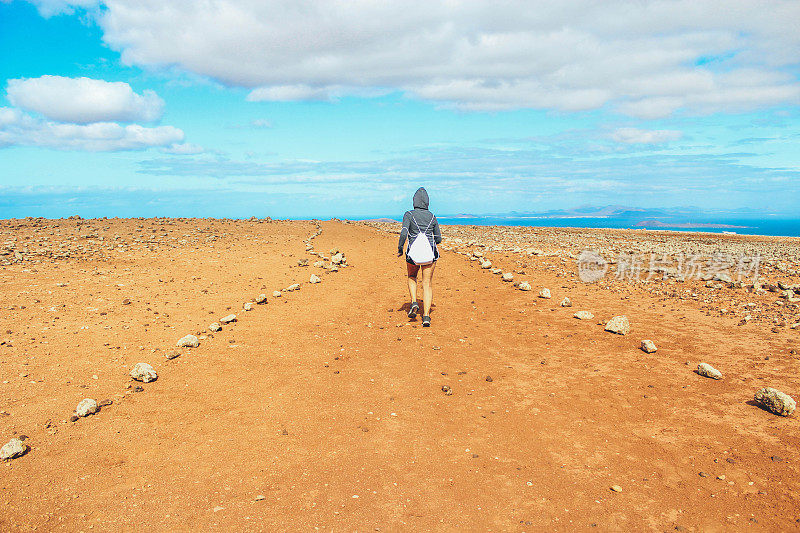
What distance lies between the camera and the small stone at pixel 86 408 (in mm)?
5877

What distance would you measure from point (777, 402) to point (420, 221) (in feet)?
23.0

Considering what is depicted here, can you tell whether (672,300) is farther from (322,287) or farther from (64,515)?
(64,515)

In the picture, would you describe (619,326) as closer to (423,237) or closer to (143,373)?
(423,237)

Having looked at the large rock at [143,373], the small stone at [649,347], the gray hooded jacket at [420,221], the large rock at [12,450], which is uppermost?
the gray hooded jacket at [420,221]

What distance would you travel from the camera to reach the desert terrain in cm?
442

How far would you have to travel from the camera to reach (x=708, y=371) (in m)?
7.10

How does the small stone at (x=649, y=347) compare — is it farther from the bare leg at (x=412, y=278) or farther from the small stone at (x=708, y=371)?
the bare leg at (x=412, y=278)

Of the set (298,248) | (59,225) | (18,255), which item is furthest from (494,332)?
(59,225)

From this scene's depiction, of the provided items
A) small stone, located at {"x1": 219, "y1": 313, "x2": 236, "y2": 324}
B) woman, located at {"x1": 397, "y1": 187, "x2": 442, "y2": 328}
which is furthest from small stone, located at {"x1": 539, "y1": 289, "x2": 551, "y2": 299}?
small stone, located at {"x1": 219, "y1": 313, "x2": 236, "y2": 324}

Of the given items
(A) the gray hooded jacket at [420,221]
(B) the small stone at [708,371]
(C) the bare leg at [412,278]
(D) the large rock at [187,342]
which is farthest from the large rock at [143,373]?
(B) the small stone at [708,371]

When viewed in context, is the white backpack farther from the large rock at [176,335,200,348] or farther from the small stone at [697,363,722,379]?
the small stone at [697,363,722,379]

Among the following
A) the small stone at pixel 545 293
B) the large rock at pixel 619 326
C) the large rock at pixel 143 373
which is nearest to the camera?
the large rock at pixel 143 373

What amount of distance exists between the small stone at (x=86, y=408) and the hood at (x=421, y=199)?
Answer: 7256 mm

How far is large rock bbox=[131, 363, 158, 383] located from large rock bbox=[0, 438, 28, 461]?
1892 millimetres
